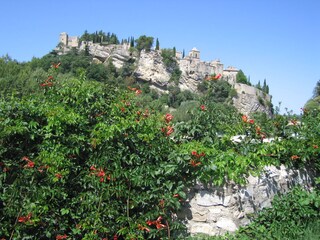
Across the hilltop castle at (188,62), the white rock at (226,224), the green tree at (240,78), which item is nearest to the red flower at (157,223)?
the white rock at (226,224)

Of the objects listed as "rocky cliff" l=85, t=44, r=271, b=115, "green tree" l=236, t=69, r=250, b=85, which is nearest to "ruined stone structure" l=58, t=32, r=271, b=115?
"rocky cliff" l=85, t=44, r=271, b=115

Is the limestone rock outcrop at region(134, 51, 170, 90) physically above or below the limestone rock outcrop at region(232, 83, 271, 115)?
above

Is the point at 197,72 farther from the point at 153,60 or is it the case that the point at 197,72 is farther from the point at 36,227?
the point at 36,227

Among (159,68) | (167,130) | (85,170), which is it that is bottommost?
(85,170)

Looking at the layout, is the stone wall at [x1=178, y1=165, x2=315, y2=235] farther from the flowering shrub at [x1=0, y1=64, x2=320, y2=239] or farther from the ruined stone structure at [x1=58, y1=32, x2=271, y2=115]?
the ruined stone structure at [x1=58, y1=32, x2=271, y2=115]

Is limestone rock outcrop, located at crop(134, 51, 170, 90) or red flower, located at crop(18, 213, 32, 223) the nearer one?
red flower, located at crop(18, 213, 32, 223)

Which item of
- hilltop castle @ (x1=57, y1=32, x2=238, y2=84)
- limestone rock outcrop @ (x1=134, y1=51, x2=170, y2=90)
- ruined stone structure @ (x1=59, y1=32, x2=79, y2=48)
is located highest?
ruined stone structure @ (x1=59, y1=32, x2=79, y2=48)

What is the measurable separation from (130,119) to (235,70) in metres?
89.1

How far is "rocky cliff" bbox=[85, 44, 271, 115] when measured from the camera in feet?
261

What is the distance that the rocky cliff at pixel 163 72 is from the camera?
79.4 meters

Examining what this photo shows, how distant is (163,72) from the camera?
3263 inches

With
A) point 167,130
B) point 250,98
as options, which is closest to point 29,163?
point 167,130

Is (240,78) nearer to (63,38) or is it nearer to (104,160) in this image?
(63,38)

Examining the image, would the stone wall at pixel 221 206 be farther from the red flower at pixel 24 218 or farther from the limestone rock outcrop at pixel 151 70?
the limestone rock outcrop at pixel 151 70
